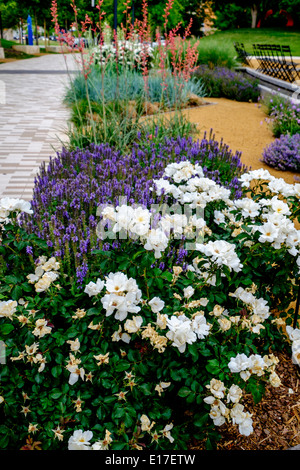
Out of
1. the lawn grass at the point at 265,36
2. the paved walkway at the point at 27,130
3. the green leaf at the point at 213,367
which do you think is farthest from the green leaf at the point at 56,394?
the lawn grass at the point at 265,36

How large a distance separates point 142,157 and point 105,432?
3.08 meters

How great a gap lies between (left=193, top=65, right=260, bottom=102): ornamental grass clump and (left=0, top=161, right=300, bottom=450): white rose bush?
9724mm

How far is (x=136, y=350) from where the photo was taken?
1.83 meters

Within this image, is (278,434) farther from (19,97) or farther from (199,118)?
(19,97)

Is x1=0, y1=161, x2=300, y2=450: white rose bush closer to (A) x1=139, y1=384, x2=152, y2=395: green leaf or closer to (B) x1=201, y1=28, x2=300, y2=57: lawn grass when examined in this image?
(A) x1=139, y1=384, x2=152, y2=395: green leaf

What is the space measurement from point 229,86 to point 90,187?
8905 mm

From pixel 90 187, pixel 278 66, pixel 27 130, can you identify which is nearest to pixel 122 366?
pixel 90 187

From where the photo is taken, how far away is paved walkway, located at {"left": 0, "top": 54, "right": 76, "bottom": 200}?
17.2 feet

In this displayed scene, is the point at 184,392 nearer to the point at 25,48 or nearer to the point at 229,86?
the point at 229,86

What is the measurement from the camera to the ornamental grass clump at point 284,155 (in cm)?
548

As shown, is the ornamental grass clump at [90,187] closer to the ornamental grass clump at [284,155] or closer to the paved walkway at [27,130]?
the paved walkway at [27,130]

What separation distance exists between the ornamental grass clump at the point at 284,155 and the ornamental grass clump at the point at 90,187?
4.61 feet

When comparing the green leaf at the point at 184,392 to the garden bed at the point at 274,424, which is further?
the garden bed at the point at 274,424

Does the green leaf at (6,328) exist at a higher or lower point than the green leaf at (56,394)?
higher
